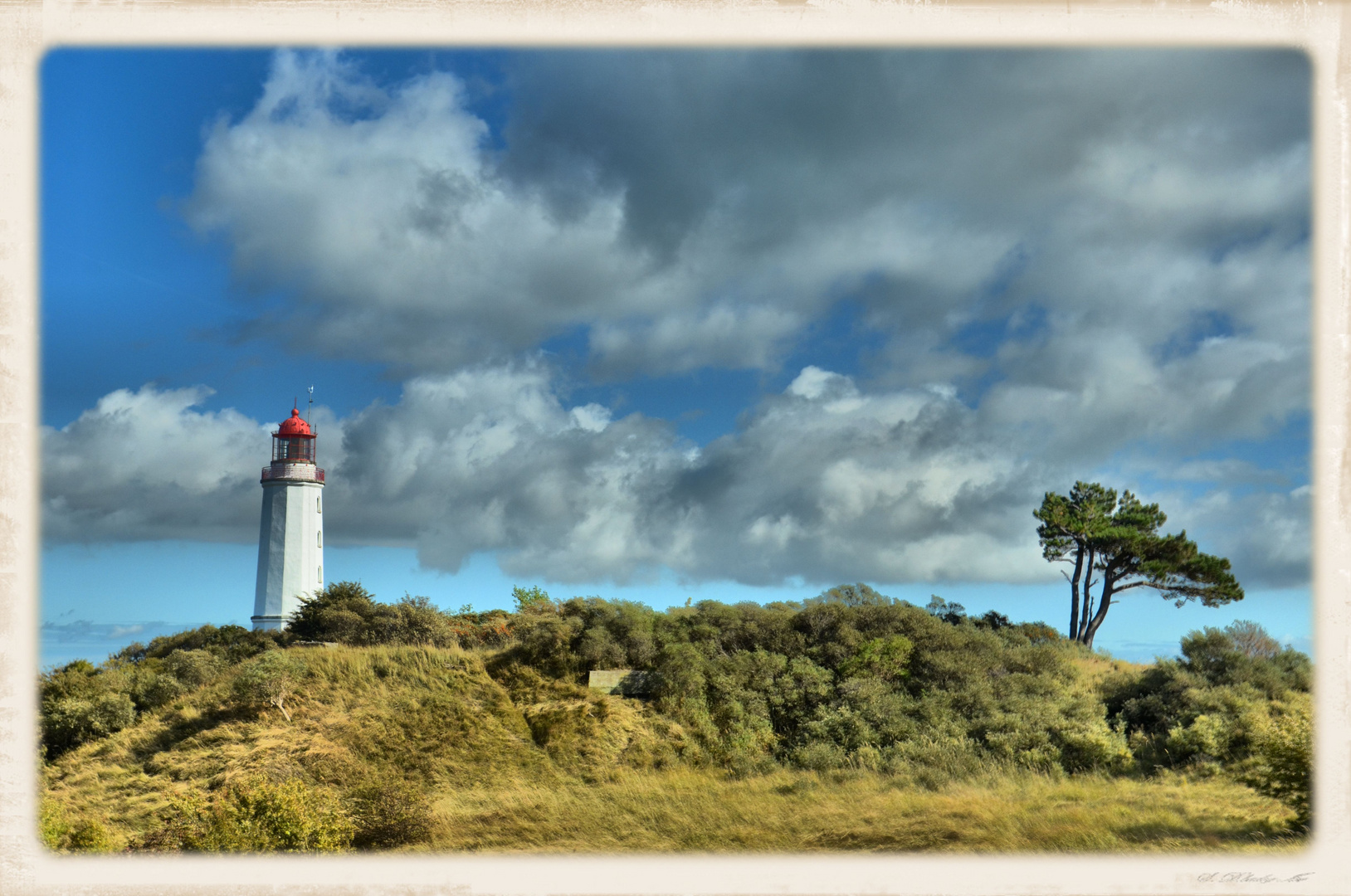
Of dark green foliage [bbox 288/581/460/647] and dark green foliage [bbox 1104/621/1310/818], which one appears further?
dark green foliage [bbox 288/581/460/647]

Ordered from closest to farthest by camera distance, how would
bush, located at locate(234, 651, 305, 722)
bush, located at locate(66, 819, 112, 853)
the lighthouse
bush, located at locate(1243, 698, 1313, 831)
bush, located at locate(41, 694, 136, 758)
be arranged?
bush, located at locate(66, 819, 112, 853), bush, located at locate(1243, 698, 1313, 831), bush, located at locate(234, 651, 305, 722), bush, located at locate(41, 694, 136, 758), the lighthouse

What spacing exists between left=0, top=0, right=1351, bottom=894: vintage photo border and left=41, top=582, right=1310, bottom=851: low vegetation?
1861mm

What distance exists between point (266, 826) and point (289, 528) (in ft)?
69.3

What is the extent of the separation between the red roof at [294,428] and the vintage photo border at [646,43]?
23.2m

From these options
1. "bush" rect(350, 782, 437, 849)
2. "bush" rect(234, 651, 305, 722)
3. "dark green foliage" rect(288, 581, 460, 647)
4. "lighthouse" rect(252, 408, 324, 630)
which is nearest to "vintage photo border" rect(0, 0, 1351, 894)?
"bush" rect(350, 782, 437, 849)

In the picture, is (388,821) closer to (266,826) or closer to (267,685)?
(266,826)

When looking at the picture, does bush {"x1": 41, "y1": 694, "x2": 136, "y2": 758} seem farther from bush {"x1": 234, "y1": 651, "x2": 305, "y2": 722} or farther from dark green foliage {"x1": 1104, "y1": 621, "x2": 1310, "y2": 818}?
dark green foliage {"x1": 1104, "y1": 621, "x2": 1310, "y2": 818}

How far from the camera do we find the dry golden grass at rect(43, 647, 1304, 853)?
36.2 ft

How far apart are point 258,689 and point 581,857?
9.40 meters

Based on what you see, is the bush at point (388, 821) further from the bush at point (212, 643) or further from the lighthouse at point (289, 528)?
the lighthouse at point (289, 528)

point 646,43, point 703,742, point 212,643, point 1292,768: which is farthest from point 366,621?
point 1292,768

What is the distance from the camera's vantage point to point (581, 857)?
1010 cm

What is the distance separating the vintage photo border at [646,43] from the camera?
27.3 feet

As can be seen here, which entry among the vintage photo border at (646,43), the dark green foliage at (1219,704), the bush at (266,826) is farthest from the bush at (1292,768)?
the bush at (266,826)
